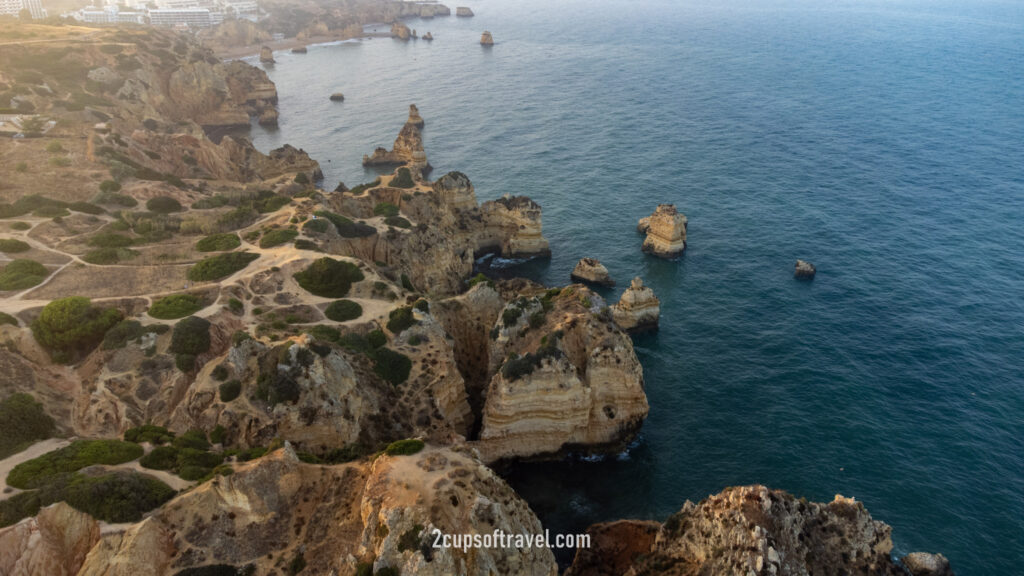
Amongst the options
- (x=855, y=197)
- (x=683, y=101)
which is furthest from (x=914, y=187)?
(x=683, y=101)

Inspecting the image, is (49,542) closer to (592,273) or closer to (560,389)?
(560,389)

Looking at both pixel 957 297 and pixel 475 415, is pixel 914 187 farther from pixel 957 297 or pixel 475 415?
pixel 475 415

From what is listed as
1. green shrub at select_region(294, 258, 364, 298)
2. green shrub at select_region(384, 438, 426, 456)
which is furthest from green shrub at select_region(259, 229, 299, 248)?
green shrub at select_region(384, 438, 426, 456)

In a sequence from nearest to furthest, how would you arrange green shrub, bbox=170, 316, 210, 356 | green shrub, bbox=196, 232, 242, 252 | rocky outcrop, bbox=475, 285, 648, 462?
green shrub, bbox=170, 316, 210, 356
rocky outcrop, bbox=475, 285, 648, 462
green shrub, bbox=196, 232, 242, 252

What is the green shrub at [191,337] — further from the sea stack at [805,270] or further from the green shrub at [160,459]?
the sea stack at [805,270]

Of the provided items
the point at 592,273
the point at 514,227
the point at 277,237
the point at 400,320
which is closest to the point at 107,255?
the point at 277,237

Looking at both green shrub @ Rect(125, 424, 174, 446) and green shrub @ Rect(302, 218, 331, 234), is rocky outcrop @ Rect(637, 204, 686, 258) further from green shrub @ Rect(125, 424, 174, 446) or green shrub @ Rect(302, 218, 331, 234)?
green shrub @ Rect(125, 424, 174, 446)
